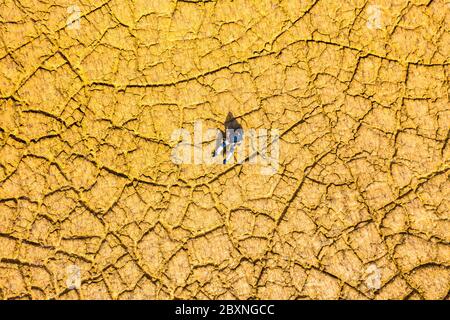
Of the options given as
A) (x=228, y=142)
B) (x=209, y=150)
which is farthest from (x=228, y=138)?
(x=209, y=150)

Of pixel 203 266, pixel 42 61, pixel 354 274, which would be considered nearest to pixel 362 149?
pixel 354 274

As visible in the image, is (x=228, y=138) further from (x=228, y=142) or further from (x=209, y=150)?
(x=209, y=150)

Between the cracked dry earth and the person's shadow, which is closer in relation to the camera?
the cracked dry earth

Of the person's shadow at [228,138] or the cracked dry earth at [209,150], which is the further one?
the person's shadow at [228,138]

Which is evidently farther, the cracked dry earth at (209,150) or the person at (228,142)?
the person at (228,142)
